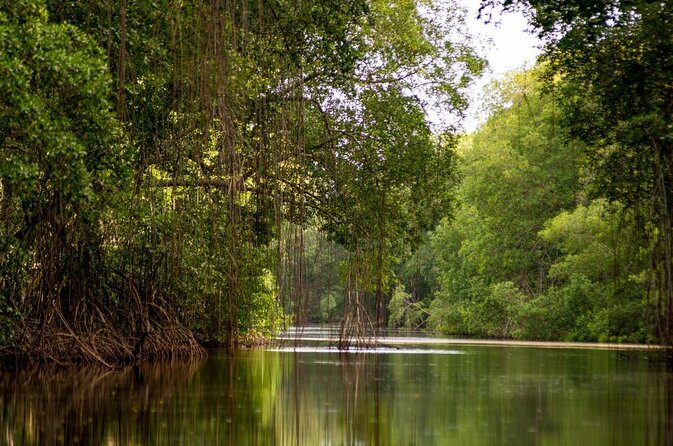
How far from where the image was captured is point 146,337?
18.5 metres

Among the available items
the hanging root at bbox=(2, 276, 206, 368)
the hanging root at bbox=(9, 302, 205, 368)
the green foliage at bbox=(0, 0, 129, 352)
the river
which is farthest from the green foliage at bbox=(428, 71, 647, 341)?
the green foliage at bbox=(0, 0, 129, 352)

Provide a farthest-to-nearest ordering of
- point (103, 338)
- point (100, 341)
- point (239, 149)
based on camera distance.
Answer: point (239, 149) → point (103, 338) → point (100, 341)

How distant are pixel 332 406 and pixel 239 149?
30.4 feet

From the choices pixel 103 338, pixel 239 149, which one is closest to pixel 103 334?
pixel 103 338

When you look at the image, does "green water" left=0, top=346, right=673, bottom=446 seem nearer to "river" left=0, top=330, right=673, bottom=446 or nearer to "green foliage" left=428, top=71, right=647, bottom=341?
"river" left=0, top=330, right=673, bottom=446

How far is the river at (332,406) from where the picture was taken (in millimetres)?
8172

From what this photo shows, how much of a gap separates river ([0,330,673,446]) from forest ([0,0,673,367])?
1049 millimetres

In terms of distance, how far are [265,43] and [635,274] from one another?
20.5 meters

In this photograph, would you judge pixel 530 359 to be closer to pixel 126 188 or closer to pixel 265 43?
pixel 265 43

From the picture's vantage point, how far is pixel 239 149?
19375 mm

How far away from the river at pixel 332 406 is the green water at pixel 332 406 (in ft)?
0.05

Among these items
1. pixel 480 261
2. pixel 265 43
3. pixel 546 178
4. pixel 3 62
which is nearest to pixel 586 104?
pixel 265 43

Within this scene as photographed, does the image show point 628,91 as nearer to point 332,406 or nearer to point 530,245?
point 332,406

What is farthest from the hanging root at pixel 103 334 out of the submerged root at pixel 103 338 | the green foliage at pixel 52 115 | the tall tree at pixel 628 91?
the tall tree at pixel 628 91
